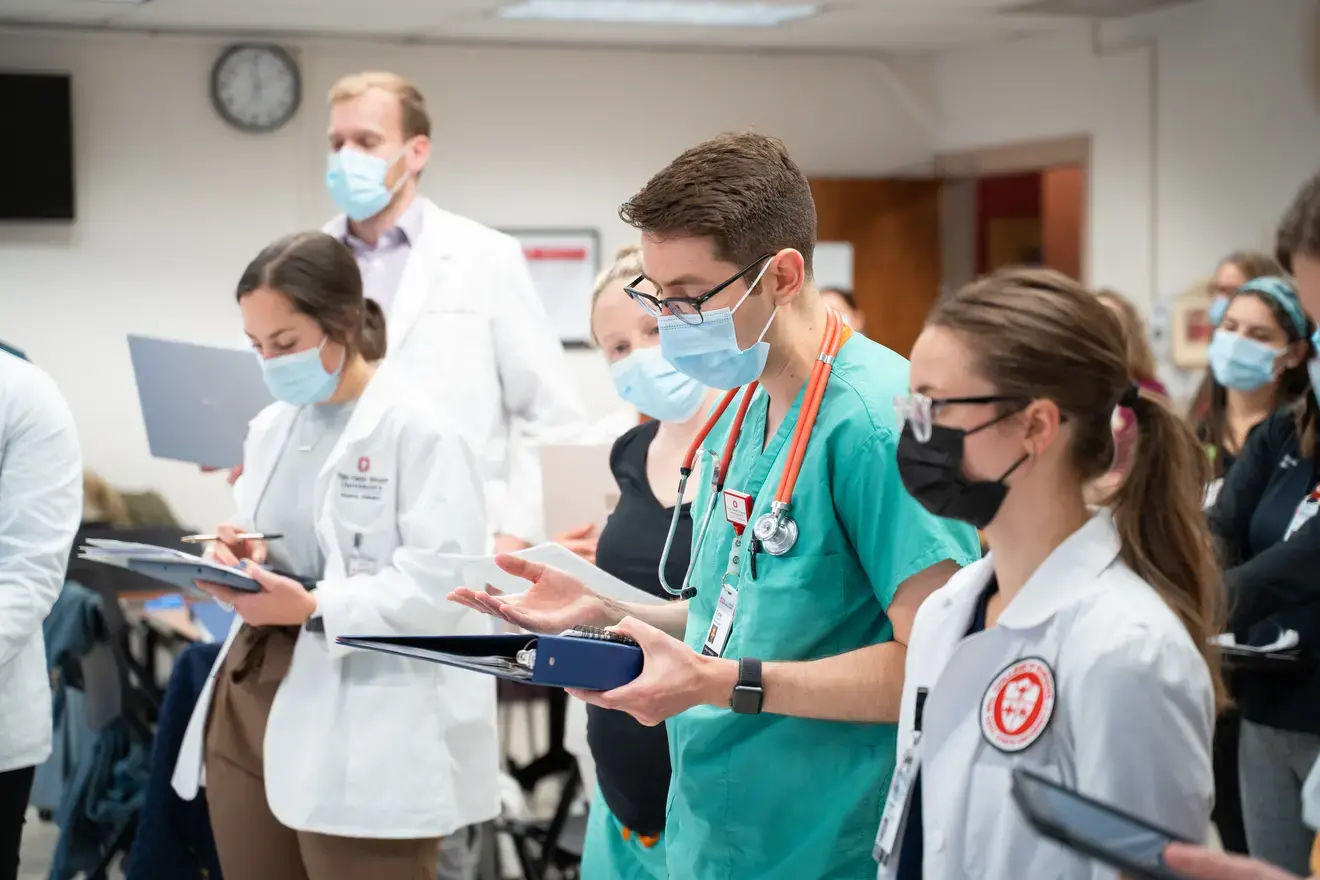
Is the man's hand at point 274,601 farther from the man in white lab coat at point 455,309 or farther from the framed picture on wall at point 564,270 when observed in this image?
the framed picture on wall at point 564,270

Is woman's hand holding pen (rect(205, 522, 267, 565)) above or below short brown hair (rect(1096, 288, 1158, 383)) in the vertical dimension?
below

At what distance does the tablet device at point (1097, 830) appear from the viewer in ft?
3.45

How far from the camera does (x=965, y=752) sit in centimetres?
134

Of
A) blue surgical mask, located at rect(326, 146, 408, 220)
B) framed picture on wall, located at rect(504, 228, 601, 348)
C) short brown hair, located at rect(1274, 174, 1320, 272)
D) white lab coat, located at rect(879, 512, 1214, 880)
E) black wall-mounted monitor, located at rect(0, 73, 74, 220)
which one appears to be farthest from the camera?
framed picture on wall, located at rect(504, 228, 601, 348)

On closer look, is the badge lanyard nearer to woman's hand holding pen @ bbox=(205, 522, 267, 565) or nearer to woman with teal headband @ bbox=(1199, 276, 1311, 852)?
woman's hand holding pen @ bbox=(205, 522, 267, 565)

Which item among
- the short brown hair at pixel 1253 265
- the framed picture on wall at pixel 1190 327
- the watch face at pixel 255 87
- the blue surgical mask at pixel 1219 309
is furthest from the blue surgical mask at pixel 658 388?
the watch face at pixel 255 87

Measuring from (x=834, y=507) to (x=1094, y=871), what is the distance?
0.47m

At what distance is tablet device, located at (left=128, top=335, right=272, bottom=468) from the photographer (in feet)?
10.6

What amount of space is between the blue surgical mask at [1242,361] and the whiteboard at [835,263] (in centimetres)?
400

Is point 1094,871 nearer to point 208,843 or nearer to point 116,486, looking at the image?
point 208,843

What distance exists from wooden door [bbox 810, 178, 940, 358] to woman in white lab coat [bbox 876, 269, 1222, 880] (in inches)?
246

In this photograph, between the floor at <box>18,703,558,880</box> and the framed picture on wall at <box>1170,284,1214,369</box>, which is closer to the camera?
the floor at <box>18,703,558,880</box>

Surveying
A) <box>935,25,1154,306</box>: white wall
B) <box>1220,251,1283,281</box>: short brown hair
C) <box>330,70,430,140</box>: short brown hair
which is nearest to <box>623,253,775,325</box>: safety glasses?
<box>330,70,430,140</box>: short brown hair

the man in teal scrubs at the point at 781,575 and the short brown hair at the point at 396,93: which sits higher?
the short brown hair at the point at 396,93
